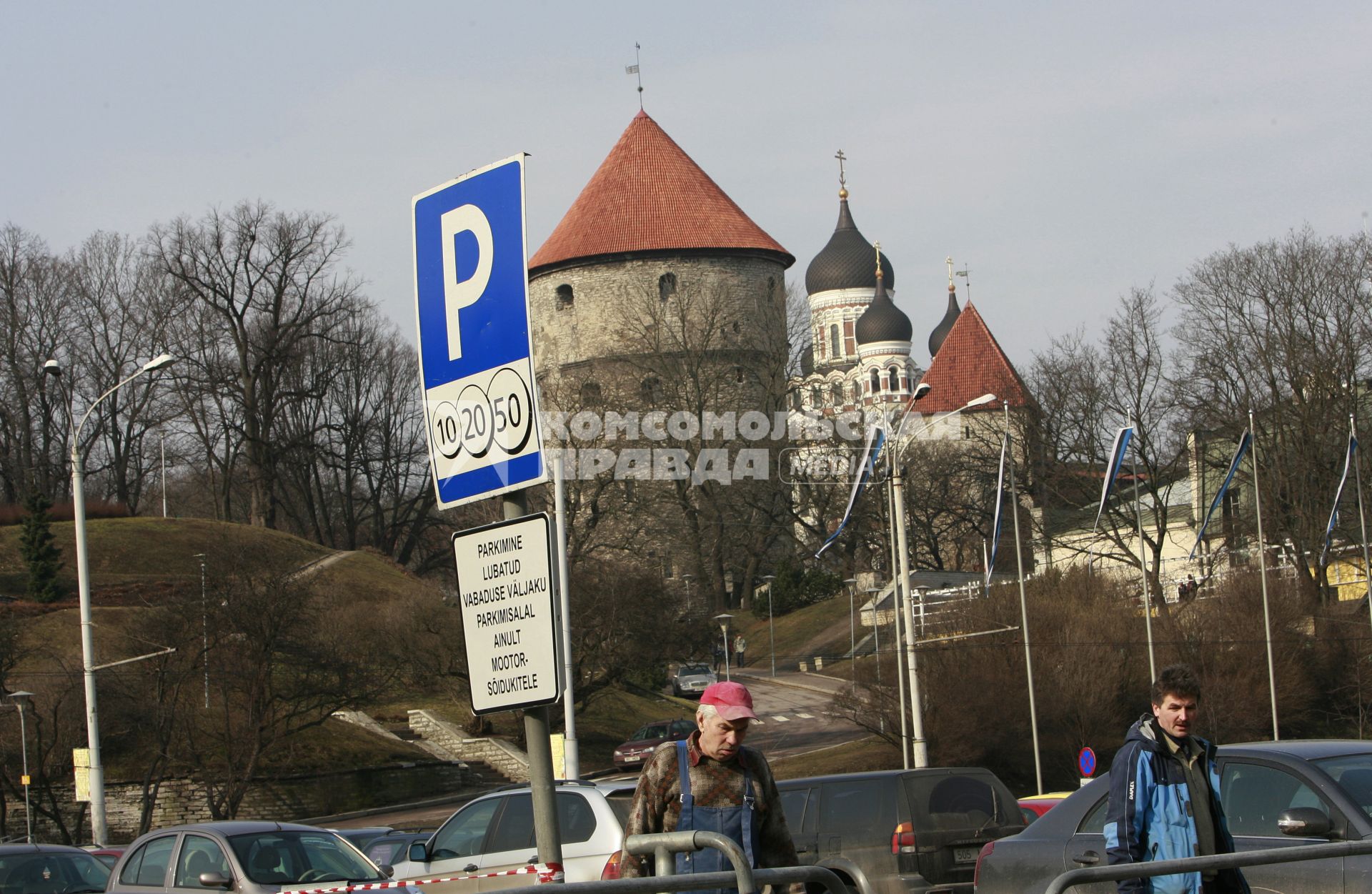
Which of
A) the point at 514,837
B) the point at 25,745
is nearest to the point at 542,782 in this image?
the point at 514,837

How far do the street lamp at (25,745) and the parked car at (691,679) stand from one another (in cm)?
2637

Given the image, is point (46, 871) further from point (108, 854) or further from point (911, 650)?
point (911, 650)

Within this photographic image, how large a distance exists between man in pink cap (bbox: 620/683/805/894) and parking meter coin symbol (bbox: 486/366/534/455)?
1.04 metres

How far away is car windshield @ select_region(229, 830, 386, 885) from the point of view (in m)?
12.4

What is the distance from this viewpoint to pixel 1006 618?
40.4 m

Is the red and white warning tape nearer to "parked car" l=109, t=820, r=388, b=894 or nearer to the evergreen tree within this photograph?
"parked car" l=109, t=820, r=388, b=894

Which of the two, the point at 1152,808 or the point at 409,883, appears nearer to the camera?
the point at 1152,808

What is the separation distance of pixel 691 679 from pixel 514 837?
149ft

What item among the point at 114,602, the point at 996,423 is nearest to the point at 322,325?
the point at 114,602

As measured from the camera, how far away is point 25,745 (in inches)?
1298

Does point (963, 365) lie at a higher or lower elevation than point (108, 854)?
higher

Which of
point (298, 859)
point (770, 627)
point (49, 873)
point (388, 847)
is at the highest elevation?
point (770, 627)

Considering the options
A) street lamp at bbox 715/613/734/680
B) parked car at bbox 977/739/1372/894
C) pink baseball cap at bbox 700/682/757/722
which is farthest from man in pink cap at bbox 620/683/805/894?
street lamp at bbox 715/613/734/680

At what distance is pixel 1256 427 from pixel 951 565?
26.3 meters
